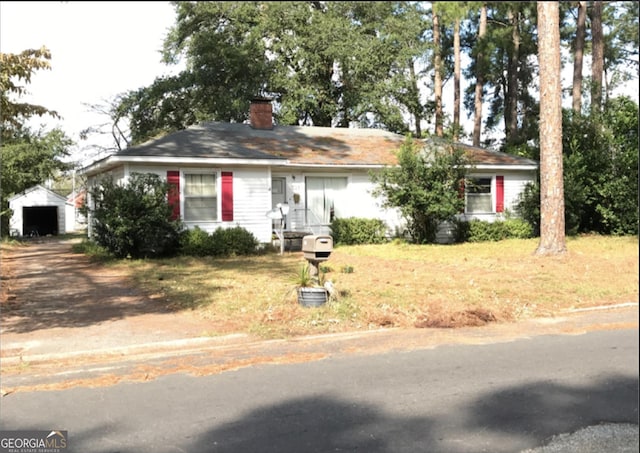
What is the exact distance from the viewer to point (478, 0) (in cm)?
182

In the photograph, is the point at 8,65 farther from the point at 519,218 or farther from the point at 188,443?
the point at 519,218

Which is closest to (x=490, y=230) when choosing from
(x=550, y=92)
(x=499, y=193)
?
(x=499, y=193)

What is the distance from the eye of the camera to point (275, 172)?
1880 cm

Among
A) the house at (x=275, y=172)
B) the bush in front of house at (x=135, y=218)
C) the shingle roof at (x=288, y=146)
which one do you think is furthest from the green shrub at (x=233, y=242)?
the shingle roof at (x=288, y=146)

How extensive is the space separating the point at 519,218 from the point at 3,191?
817 inches

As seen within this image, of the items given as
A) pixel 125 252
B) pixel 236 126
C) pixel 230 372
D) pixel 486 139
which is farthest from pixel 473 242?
pixel 230 372

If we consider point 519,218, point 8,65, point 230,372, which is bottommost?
point 230,372

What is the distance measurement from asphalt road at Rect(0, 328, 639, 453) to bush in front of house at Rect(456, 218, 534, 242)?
13.8m

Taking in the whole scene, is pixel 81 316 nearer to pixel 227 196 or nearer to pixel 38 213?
pixel 227 196

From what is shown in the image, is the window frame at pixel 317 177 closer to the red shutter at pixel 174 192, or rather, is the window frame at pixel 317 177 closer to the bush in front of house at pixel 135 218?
the red shutter at pixel 174 192

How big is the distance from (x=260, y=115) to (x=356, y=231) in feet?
20.3

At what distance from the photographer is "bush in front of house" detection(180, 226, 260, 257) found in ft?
51.7

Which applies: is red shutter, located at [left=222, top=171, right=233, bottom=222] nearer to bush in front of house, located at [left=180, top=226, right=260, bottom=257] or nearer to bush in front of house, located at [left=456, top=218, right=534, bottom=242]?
bush in front of house, located at [left=180, top=226, right=260, bottom=257]

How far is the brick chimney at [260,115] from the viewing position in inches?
844
